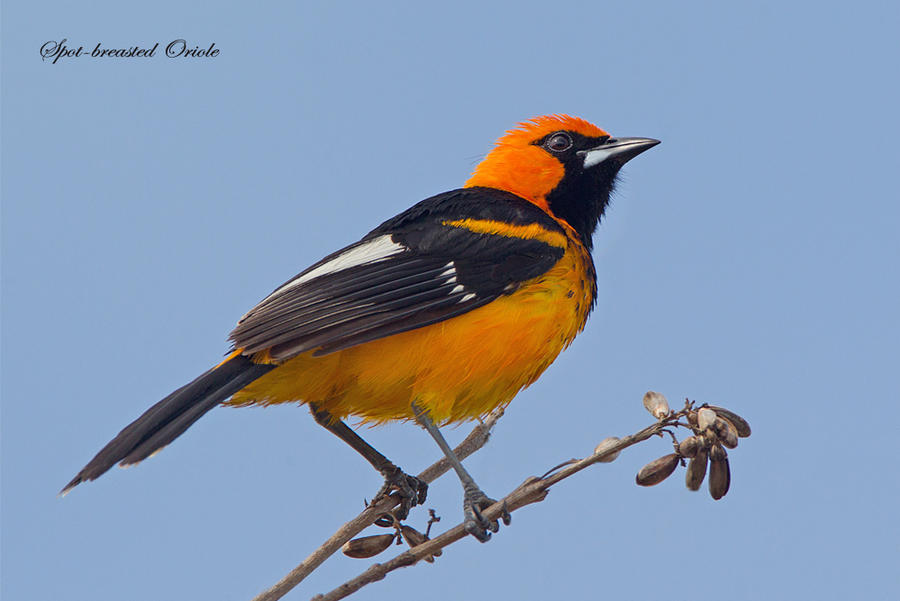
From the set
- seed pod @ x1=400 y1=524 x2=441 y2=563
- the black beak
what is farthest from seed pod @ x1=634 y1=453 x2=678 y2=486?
the black beak

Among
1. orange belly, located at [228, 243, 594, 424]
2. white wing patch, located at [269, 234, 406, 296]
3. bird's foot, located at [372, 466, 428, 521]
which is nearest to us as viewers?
orange belly, located at [228, 243, 594, 424]

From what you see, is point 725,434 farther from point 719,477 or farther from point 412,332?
point 412,332

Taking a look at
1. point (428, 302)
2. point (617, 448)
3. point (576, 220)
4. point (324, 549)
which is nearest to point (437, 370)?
point (428, 302)

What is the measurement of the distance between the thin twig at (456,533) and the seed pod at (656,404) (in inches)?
2.2

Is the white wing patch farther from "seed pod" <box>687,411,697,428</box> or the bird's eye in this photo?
"seed pod" <box>687,411,697,428</box>

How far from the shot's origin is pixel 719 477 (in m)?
2.93

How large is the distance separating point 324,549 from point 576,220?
2.48 metres

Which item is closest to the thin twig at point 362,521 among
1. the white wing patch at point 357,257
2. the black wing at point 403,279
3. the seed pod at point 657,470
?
the black wing at point 403,279

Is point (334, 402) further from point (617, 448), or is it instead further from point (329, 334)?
point (617, 448)

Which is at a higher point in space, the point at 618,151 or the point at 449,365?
the point at 618,151

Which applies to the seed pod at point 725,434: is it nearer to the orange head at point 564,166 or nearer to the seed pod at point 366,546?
the seed pod at point 366,546

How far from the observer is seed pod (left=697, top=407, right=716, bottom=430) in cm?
290

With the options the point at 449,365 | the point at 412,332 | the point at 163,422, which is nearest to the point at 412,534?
the point at 449,365

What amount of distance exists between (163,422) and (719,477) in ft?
6.74
